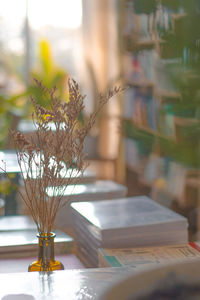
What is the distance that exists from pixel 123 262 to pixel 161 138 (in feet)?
1.42

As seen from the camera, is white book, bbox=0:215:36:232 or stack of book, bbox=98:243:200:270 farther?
white book, bbox=0:215:36:232

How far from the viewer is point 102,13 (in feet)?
19.2

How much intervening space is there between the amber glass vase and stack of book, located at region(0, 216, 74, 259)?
0.16 metres

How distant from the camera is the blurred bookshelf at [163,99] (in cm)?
44

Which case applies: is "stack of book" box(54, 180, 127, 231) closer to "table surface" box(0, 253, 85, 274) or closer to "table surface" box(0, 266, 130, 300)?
"table surface" box(0, 253, 85, 274)

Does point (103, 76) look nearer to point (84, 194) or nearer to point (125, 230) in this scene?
point (84, 194)

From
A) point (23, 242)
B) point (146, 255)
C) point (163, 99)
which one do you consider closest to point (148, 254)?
point (146, 255)

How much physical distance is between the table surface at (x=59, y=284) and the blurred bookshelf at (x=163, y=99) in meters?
0.21

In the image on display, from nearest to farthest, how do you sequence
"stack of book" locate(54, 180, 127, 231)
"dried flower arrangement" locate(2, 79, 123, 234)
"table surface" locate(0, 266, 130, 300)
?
"table surface" locate(0, 266, 130, 300), "dried flower arrangement" locate(2, 79, 123, 234), "stack of book" locate(54, 180, 127, 231)

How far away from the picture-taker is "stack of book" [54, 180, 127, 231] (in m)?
1.24

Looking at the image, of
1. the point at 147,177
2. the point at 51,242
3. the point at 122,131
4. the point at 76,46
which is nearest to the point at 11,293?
the point at 51,242

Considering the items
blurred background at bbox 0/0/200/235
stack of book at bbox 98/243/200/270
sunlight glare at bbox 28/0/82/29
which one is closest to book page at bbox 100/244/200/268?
stack of book at bbox 98/243/200/270

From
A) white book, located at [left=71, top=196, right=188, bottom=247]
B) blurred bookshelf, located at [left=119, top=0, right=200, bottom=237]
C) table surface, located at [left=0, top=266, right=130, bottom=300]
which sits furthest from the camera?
white book, located at [left=71, top=196, right=188, bottom=247]

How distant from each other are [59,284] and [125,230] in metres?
0.32
